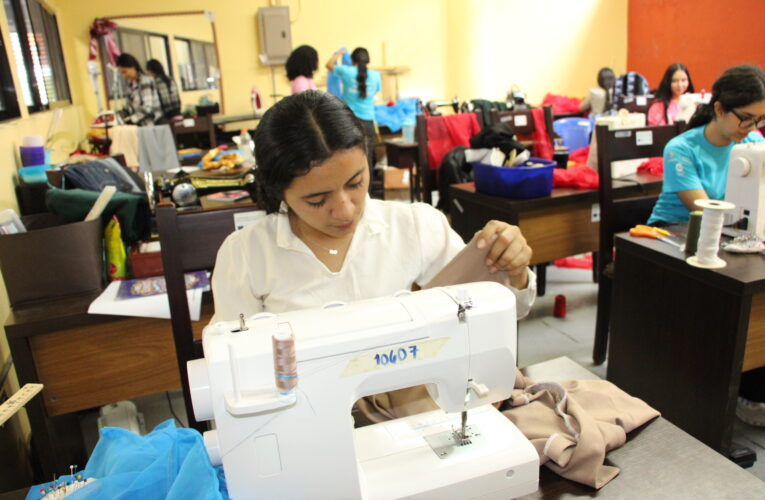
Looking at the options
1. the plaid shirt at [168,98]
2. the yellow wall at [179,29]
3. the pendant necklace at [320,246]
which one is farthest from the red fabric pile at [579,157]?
the yellow wall at [179,29]

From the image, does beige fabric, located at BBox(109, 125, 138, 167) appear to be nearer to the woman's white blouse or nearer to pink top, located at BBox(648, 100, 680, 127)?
the woman's white blouse

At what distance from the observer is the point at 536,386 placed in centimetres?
94

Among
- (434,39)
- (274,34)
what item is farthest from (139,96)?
(434,39)

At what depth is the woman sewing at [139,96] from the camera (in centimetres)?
486

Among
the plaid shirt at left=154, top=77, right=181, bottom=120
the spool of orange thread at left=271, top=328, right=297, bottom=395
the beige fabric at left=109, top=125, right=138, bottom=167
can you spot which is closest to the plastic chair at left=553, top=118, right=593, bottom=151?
the beige fabric at left=109, top=125, right=138, bottom=167

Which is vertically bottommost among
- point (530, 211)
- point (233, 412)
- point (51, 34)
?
point (530, 211)

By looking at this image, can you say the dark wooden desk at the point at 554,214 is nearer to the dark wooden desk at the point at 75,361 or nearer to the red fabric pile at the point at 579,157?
the red fabric pile at the point at 579,157

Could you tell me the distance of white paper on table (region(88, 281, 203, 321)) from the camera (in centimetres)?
145

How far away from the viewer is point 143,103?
16.1 ft

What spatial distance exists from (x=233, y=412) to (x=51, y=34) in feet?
17.3

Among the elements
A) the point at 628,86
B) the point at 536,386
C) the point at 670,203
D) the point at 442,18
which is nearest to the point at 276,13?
the point at 442,18

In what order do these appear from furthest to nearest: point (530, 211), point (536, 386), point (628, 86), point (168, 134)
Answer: point (628, 86) → point (168, 134) → point (530, 211) → point (536, 386)

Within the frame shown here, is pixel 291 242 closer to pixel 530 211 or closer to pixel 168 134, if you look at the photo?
pixel 530 211

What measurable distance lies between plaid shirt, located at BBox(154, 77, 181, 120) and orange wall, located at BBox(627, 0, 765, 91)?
5.39 metres
